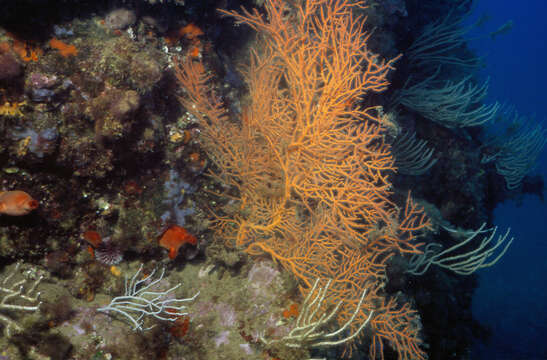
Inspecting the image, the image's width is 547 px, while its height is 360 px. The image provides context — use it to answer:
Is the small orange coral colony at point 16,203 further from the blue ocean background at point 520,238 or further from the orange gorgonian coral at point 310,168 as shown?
the blue ocean background at point 520,238

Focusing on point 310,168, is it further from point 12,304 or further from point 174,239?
point 12,304

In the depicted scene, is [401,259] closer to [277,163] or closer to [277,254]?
[277,254]

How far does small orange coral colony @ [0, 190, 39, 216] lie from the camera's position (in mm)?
2465

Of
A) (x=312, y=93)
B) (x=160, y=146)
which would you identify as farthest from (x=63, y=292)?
(x=312, y=93)

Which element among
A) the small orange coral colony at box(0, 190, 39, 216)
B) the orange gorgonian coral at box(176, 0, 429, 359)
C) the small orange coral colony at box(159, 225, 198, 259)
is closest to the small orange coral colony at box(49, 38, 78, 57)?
the orange gorgonian coral at box(176, 0, 429, 359)

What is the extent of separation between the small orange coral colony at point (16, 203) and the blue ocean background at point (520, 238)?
26.8 ft

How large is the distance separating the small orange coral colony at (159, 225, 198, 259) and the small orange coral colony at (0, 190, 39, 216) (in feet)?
4.17

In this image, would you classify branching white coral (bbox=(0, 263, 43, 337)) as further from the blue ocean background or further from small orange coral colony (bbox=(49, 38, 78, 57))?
the blue ocean background

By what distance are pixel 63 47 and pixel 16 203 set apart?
1679mm

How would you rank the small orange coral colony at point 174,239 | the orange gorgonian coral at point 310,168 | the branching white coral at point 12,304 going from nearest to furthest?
the branching white coral at point 12,304, the orange gorgonian coral at point 310,168, the small orange coral colony at point 174,239

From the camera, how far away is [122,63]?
3.07 m

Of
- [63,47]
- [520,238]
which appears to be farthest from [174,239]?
[520,238]

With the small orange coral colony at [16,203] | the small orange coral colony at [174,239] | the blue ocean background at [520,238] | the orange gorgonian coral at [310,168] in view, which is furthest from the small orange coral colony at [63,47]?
the blue ocean background at [520,238]

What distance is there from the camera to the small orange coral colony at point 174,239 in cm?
334
